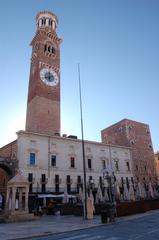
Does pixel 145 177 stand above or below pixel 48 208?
above

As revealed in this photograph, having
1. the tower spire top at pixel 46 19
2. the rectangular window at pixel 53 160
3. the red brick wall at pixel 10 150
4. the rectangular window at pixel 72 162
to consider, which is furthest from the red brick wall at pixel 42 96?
the rectangular window at pixel 72 162

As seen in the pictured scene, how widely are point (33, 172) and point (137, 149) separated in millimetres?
28739

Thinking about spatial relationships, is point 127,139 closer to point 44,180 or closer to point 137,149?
point 137,149

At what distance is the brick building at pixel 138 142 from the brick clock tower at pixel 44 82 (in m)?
17.7

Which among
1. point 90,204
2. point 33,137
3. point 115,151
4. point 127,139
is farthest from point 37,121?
point 90,204

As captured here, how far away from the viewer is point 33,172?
3541cm

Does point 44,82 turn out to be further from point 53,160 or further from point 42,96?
point 53,160

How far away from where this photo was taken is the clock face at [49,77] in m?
50.1

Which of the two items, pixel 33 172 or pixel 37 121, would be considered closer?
pixel 33 172

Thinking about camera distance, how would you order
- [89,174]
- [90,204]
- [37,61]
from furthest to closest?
[37,61] < [89,174] < [90,204]

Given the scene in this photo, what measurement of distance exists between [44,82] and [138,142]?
91.0 ft

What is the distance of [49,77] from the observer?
2019 inches

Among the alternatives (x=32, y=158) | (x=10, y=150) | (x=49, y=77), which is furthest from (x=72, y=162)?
(x=49, y=77)

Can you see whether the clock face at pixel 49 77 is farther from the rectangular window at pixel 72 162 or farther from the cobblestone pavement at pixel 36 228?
the cobblestone pavement at pixel 36 228
